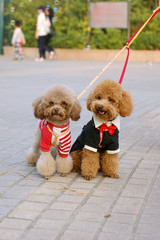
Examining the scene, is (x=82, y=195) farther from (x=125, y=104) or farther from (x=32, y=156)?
(x=32, y=156)

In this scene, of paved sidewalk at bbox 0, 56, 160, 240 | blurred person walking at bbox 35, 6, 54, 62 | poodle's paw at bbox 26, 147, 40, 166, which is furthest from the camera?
blurred person walking at bbox 35, 6, 54, 62

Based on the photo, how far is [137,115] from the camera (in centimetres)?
779

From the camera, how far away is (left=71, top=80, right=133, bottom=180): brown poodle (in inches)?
164

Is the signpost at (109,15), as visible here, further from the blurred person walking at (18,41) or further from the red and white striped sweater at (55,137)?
the red and white striped sweater at (55,137)

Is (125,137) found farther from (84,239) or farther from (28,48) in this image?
(28,48)

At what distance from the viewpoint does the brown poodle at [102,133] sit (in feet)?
13.7

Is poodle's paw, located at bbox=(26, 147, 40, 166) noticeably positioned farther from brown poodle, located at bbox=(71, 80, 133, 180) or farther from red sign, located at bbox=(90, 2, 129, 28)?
red sign, located at bbox=(90, 2, 129, 28)

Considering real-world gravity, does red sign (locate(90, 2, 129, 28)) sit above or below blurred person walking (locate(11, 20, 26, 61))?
above

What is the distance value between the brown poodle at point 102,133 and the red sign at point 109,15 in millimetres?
15398

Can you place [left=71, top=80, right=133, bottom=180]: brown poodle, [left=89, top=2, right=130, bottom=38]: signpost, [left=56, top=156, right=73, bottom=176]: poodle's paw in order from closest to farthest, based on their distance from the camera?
[left=71, top=80, right=133, bottom=180]: brown poodle < [left=56, top=156, right=73, bottom=176]: poodle's paw < [left=89, top=2, right=130, bottom=38]: signpost

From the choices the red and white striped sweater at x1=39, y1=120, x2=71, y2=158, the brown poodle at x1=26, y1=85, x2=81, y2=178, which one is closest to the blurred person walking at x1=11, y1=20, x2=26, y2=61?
the brown poodle at x1=26, y1=85, x2=81, y2=178

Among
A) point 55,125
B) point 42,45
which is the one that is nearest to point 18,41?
point 42,45

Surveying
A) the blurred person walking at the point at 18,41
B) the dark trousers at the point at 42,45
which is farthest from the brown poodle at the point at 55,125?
the blurred person walking at the point at 18,41

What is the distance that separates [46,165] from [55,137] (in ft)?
0.91
